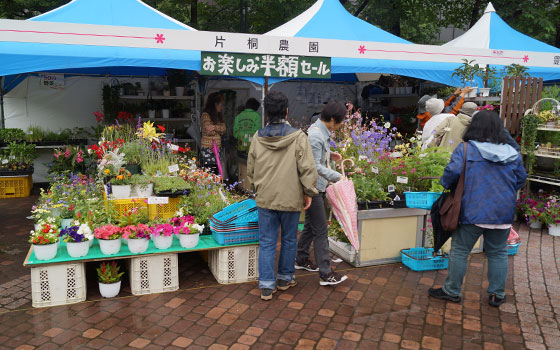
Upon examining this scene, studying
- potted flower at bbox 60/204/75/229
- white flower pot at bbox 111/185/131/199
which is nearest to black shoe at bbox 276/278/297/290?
white flower pot at bbox 111/185/131/199

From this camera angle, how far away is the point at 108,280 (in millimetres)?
3920

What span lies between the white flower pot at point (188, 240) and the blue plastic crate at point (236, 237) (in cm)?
21

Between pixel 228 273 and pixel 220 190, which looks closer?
pixel 228 273

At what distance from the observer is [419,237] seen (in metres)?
4.96

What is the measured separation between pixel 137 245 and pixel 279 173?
138 centimetres

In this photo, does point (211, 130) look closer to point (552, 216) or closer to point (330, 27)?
point (330, 27)

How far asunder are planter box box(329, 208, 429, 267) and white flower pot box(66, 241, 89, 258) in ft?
8.34

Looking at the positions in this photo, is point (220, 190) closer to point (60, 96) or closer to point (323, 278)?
point (323, 278)

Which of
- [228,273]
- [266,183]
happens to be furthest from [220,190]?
[266,183]

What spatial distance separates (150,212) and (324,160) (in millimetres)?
1904

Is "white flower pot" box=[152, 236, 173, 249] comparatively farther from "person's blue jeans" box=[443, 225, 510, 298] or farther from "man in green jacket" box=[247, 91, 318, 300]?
"person's blue jeans" box=[443, 225, 510, 298]

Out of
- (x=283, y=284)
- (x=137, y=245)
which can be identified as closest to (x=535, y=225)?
(x=283, y=284)

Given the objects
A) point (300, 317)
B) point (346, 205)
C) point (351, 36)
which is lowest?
point (300, 317)

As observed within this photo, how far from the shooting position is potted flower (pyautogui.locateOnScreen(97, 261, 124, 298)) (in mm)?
3920
